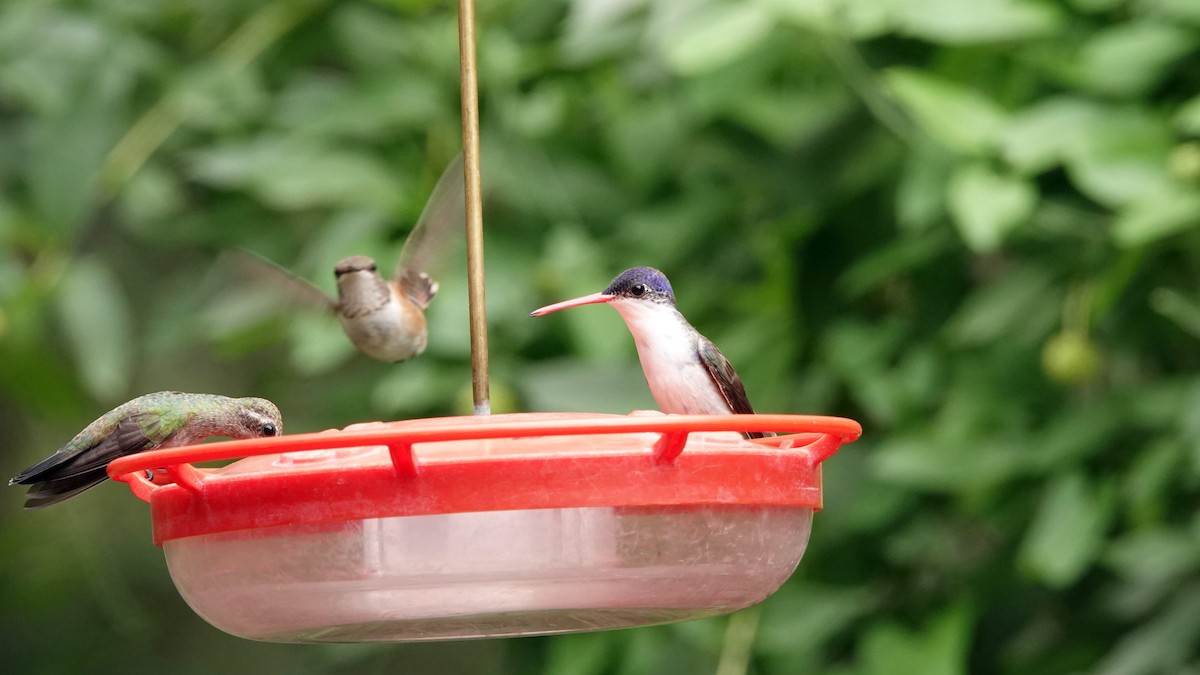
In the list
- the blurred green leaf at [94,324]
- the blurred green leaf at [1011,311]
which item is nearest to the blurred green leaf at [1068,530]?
the blurred green leaf at [1011,311]

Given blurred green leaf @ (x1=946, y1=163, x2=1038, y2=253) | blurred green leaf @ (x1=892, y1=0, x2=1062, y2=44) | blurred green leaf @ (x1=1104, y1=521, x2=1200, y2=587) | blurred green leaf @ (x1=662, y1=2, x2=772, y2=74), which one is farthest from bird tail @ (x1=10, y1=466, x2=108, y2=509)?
blurred green leaf @ (x1=1104, y1=521, x2=1200, y2=587)

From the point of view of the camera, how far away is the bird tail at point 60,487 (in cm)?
206

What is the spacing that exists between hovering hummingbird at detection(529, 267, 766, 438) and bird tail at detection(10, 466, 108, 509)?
2.42 feet

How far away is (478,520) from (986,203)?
5.87ft

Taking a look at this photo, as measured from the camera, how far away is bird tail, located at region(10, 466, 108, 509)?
2057 millimetres

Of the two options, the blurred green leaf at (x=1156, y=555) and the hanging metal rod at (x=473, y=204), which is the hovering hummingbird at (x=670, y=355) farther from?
the blurred green leaf at (x=1156, y=555)

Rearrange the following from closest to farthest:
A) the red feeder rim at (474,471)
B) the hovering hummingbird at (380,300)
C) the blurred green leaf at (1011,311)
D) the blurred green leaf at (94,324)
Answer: the red feeder rim at (474,471) < the hovering hummingbird at (380,300) < the blurred green leaf at (1011,311) < the blurred green leaf at (94,324)

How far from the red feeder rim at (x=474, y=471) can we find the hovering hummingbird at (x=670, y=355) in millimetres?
491

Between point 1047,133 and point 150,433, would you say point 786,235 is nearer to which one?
point 1047,133

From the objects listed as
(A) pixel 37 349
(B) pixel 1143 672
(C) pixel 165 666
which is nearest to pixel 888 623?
(B) pixel 1143 672

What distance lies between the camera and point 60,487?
2.08m

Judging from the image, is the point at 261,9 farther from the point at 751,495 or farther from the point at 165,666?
the point at 165,666

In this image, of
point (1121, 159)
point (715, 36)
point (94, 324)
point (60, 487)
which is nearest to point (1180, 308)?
point (1121, 159)

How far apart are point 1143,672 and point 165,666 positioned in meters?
4.94
